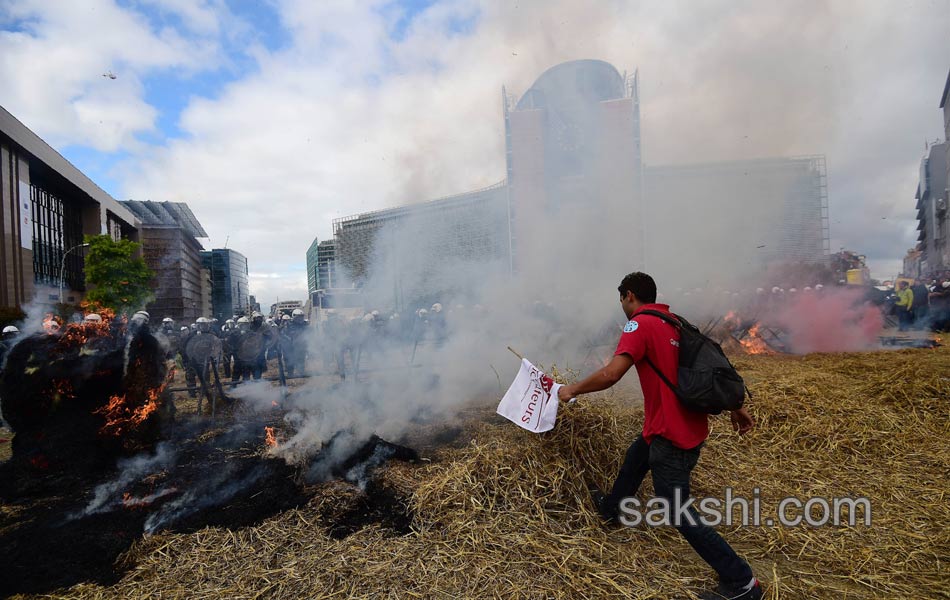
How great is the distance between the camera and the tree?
22.5 metres

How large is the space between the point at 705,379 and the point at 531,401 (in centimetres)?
111

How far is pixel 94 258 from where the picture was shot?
2273 centimetres

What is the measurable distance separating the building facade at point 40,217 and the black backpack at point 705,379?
27.2 metres

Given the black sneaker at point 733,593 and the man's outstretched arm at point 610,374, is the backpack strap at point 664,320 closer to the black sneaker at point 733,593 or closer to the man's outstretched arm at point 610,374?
the man's outstretched arm at point 610,374

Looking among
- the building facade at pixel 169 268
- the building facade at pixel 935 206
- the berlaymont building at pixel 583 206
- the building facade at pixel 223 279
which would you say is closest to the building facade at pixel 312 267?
the berlaymont building at pixel 583 206

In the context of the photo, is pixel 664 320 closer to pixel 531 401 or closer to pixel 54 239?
pixel 531 401

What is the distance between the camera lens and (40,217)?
24641 mm

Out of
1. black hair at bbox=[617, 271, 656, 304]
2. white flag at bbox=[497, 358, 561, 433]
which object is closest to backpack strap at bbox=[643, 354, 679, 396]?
black hair at bbox=[617, 271, 656, 304]

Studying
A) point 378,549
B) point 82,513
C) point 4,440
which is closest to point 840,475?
point 378,549

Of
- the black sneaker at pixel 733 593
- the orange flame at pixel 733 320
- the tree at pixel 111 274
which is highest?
the tree at pixel 111 274

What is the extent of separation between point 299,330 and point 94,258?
18602mm

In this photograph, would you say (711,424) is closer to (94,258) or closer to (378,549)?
(378,549)

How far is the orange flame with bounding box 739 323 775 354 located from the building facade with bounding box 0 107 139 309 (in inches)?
1122

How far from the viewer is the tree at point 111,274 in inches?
887
